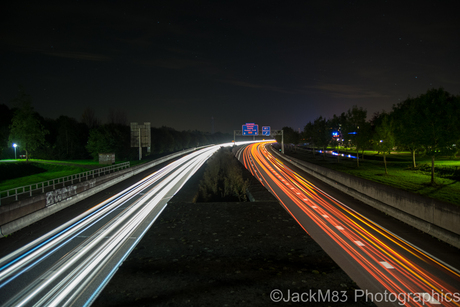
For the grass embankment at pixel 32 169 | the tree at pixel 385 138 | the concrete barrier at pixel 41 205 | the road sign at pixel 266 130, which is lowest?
the grass embankment at pixel 32 169

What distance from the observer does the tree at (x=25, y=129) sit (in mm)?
48656

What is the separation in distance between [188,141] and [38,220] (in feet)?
293

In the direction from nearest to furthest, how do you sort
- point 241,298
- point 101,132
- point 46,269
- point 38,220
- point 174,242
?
point 241,298
point 46,269
point 174,242
point 38,220
point 101,132

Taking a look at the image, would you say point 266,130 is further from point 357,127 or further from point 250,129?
point 357,127

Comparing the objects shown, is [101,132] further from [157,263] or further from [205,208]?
[157,263]

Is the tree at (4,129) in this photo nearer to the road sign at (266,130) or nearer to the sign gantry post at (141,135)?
the sign gantry post at (141,135)

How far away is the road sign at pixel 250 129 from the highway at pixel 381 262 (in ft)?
170

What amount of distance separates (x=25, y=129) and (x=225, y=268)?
59414mm

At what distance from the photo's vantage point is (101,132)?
5694 cm

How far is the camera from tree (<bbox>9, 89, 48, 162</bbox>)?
Answer: 1916 inches

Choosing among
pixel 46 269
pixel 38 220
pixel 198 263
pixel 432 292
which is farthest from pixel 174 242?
pixel 38 220

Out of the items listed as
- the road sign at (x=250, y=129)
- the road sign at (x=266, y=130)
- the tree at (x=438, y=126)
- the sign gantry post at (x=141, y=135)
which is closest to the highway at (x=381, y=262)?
the tree at (x=438, y=126)

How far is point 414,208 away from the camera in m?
11.8

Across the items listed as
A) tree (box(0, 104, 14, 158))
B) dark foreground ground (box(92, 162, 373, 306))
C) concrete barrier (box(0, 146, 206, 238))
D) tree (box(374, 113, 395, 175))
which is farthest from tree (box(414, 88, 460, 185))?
tree (box(0, 104, 14, 158))
